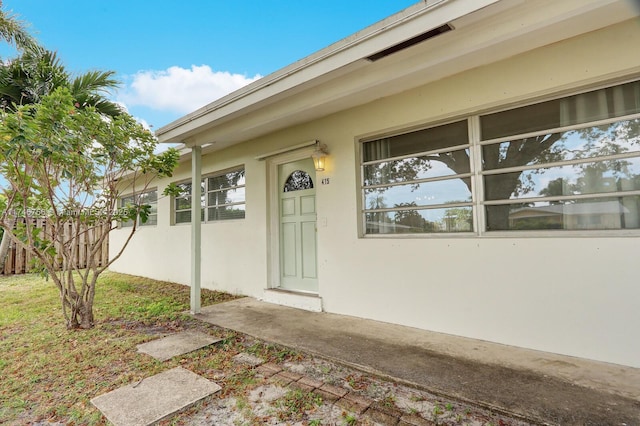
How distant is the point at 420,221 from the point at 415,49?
5.79ft

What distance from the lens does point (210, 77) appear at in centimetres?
2519

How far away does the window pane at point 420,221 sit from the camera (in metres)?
3.21

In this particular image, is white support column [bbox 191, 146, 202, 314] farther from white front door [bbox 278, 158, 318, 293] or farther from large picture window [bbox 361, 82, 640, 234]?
large picture window [bbox 361, 82, 640, 234]

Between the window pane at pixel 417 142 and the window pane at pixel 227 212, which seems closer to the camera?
the window pane at pixel 417 142

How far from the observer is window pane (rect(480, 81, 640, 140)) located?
2463mm

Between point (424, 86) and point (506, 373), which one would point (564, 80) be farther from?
point (506, 373)

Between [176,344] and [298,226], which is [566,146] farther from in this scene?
[176,344]

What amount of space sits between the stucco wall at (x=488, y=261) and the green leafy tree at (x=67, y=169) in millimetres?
1966

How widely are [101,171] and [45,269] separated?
1.36 meters

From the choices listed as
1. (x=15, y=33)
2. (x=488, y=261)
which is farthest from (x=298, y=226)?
(x=15, y=33)

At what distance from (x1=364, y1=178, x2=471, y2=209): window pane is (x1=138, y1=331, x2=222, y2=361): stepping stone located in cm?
238

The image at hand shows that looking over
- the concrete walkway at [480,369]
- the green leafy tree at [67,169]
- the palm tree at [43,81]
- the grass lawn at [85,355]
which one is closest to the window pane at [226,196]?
the green leafy tree at [67,169]

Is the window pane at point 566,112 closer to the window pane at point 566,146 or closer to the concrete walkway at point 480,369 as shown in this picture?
the window pane at point 566,146

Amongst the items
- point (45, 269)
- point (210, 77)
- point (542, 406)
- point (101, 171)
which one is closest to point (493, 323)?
point (542, 406)
